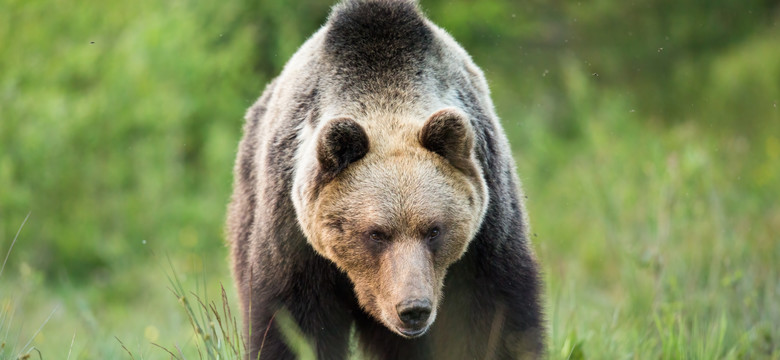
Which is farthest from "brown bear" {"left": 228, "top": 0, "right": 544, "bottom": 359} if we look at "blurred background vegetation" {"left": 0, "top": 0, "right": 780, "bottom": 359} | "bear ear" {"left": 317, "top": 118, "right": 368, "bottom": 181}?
"blurred background vegetation" {"left": 0, "top": 0, "right": 780, "bottom": 359}

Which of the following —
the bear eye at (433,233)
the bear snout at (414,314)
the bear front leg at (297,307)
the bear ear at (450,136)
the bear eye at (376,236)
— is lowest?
the bear front leg at (297,307)

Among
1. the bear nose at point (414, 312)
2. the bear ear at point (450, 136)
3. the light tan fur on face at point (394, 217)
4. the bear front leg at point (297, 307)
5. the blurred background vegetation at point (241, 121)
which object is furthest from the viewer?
the blurred background vegetation at point (241, 121)

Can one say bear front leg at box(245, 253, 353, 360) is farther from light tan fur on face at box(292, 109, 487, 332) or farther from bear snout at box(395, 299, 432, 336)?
bear snout at box(395, 299, 432, 336)

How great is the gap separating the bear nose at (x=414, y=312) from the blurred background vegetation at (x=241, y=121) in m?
4.24

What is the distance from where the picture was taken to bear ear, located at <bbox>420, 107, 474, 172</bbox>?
4.08m

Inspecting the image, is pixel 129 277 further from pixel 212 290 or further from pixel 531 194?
pixel 531 194

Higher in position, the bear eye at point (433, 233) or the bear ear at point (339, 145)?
the bear ear at point (339, 145)

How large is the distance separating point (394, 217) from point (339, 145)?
1.34 ft

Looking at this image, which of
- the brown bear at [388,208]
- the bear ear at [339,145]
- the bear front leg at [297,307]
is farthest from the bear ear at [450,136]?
the bear front leg at [297,307]

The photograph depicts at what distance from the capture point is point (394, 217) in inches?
156

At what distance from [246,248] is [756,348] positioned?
3.36 meters

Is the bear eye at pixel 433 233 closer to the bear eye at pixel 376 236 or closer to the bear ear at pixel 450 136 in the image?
the bear eye at pixel 376 236

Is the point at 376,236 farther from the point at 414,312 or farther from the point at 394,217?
the point at 414,312

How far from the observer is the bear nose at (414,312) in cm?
381
